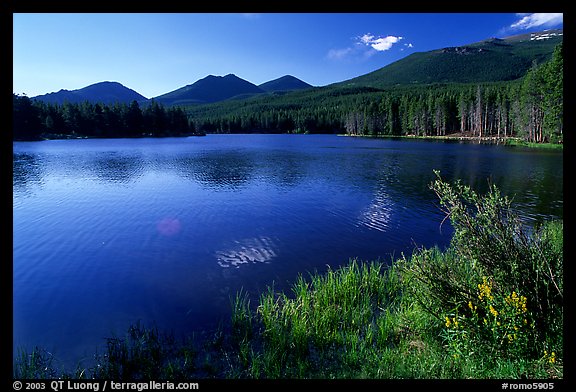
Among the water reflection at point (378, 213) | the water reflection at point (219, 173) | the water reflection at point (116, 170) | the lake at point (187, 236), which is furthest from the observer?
the water reflection at point (116, 170)

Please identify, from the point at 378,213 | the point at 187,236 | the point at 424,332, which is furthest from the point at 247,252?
the point at 378,213

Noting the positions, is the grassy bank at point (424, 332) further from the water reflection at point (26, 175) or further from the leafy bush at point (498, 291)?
the water reflection at point (26, 175)

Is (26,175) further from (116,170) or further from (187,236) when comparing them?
(187,236)

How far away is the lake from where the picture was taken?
1089cm

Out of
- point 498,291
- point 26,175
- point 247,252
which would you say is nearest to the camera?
point 498,291

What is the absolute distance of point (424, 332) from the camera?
756 cm

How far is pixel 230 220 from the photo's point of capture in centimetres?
2242

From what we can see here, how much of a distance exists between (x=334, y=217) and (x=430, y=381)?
753 inches

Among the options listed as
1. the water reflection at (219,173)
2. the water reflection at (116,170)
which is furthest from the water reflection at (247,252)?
the water reflection at (116,170)

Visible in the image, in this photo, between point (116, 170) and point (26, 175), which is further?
point (116, 170)

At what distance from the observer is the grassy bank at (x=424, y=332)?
5.54m

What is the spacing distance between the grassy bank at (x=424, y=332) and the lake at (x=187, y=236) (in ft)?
4.59

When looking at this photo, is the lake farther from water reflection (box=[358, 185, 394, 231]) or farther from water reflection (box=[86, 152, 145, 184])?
water reflection (box=[86, 152, 145, 184])

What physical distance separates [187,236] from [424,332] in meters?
15.3
